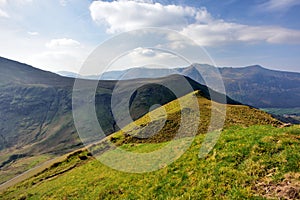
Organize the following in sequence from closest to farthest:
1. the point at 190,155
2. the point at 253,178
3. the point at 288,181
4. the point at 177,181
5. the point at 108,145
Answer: the point at 288,181 → the point at 253,178 → the point at 177,181 → the point at 190,155 → the point at 108,145

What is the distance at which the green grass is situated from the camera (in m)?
16.9

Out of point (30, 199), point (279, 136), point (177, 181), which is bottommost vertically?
point (30, 199)

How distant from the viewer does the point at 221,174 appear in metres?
18.9

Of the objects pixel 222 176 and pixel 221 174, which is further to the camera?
pixel 221 174

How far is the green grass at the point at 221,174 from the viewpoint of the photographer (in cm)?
1691

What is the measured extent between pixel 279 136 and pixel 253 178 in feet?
21.4

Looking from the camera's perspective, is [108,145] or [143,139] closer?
[143,139]

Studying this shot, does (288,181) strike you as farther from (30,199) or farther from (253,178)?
(30,199)

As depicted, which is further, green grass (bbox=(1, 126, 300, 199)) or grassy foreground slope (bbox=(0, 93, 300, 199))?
green grass (bbox=(1, 126, 300, 199))

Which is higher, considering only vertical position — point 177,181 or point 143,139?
point 177,181

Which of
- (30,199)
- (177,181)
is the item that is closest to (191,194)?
(177,181)

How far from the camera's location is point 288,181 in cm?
1557

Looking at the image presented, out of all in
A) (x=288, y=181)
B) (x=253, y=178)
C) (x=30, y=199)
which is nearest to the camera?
(x=288, y=181)

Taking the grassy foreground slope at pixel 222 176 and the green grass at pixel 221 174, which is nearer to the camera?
the grassy foreground slope at pixel 222 176
